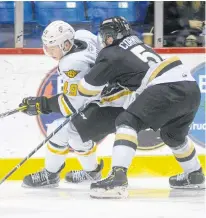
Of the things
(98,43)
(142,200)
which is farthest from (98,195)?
(98,43)

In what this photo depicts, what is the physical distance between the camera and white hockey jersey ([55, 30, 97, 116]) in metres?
3.43

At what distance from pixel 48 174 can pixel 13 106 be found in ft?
2.15

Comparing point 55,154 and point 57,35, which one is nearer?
point 57,35

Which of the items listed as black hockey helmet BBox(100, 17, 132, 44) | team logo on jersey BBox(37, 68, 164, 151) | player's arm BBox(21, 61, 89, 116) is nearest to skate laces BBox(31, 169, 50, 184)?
player's arm BBox(21, 61, 89, 116)

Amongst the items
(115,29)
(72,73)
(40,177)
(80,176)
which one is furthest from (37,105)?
(115,29)

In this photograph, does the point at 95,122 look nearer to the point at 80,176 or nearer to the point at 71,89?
the point at 71,89

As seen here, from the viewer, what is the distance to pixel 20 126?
4.12m

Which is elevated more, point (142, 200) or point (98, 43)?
point (98, 43)

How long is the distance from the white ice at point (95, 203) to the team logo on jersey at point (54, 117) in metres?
0.53

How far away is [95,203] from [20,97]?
137 cm

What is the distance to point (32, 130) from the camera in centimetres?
414

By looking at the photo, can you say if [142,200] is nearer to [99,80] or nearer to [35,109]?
[99,80]

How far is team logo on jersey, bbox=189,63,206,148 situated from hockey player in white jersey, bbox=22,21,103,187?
789mm

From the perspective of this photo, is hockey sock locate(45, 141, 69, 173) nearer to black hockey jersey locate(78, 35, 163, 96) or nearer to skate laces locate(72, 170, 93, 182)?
skate laces locate(72, 170, 93, 182)
